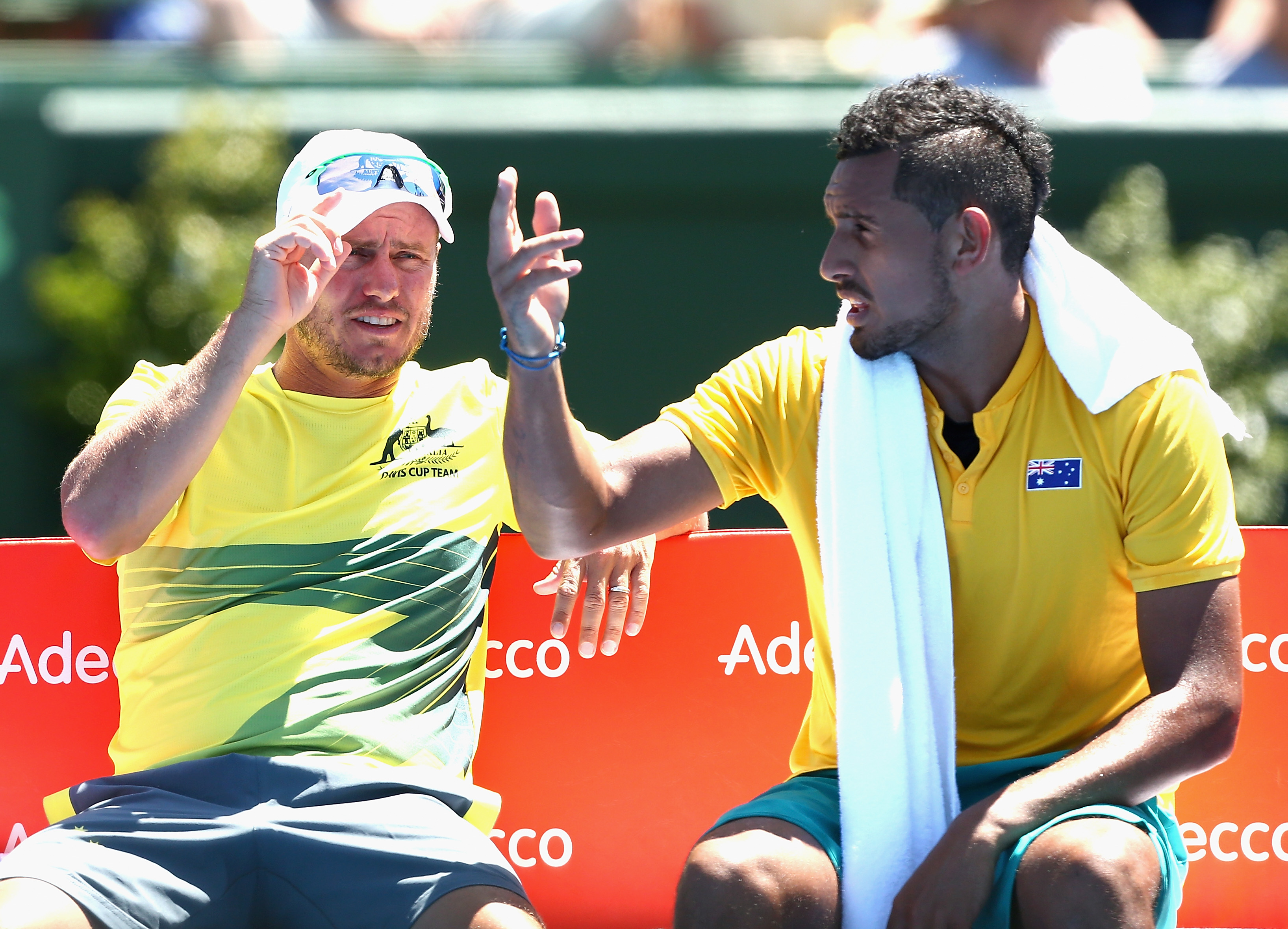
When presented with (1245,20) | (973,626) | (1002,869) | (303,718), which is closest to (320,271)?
(303,718)

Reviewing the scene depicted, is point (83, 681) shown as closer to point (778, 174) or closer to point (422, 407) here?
point (422, 407)

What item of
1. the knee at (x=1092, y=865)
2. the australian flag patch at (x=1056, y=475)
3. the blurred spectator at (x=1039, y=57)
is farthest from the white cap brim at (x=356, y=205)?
the blurred spectator at (x=1039, y=57)

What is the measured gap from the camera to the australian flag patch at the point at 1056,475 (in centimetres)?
259

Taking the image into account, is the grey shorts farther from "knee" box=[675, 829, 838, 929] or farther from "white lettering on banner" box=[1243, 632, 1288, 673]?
"white lettering on banner" box=[1243, 632, 1288, 673]

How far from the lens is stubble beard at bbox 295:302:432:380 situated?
2.94m

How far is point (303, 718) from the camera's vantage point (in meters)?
2.66

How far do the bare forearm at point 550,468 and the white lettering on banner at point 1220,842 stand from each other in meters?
1.48

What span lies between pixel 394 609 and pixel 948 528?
3.36ft

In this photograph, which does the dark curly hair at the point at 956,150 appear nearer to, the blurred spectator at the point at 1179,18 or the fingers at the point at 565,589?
the fingers at the point at 565,589

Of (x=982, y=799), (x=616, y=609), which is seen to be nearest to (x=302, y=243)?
(x=616, y=609)

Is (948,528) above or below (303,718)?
above

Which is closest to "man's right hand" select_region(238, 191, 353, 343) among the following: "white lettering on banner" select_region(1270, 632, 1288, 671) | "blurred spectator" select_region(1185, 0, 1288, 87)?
"white lettering on banner" select_region(1270, 632, 1288, 671)

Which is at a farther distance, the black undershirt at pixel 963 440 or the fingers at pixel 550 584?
the fingers at pixel 550 584

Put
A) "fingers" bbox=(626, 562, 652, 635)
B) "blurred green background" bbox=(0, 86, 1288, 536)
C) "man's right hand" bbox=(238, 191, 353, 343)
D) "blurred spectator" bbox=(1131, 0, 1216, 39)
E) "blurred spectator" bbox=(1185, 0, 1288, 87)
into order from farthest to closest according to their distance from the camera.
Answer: "blurred spectator" bbox=(1131, 0, 1216, 39) < "blurred spectator" bbox=(1185, 0, 1288, 87) < "blurred green background" bbox=(0, 86, 1288, 536) < "fingers" bbox=(626, 562, 652, 635) < "man's right hand" bbox=(238, 191, 353, 343)
